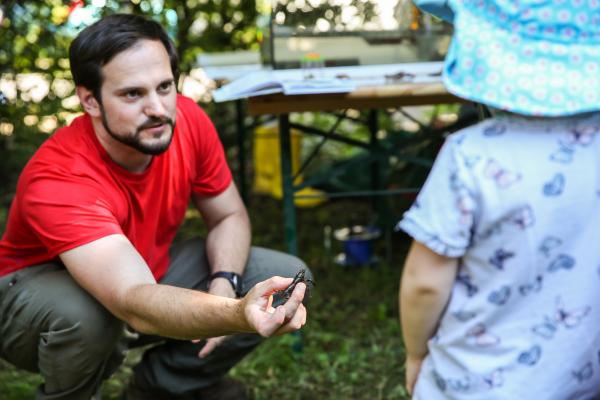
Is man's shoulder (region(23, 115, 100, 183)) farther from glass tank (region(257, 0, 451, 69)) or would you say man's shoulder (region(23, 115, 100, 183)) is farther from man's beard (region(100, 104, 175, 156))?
glass tank (region(257, 0, 451, 69))

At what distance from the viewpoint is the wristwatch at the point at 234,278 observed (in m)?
2.41

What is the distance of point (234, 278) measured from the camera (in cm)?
242

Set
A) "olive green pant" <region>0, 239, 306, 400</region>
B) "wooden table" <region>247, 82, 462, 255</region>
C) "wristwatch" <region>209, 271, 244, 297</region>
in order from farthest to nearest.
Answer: "wooden table" <region>247, 82, 462, 255</region>
"wristwatch" <region>209, 271, 244, 297</region>
"olive green pant" <region>0, 239, 306, 400</region>

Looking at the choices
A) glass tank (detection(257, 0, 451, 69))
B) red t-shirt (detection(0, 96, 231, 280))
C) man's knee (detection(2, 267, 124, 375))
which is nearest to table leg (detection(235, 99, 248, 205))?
glass tank (detection(257, 0, 451, 69))

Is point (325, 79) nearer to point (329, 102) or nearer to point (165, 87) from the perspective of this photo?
point (329, 102)

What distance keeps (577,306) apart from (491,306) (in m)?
0.14

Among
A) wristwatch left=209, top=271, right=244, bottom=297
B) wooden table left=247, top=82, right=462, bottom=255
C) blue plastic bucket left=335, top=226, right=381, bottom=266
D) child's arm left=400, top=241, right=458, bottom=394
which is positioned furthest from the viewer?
blue plastic bucket left=335, top=226, right=381, bottom=266

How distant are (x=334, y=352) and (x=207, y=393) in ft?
2.05

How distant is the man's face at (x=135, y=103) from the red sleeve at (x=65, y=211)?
168 millimetres

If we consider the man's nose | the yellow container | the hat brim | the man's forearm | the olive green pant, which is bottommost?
the yellow container

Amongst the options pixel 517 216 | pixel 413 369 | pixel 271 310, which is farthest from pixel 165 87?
pixel 517 216

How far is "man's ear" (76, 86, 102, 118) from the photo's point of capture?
2.28m

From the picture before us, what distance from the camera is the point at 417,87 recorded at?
2.77 meters

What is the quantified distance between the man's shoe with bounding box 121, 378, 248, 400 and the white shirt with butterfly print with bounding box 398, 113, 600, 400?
126cm
